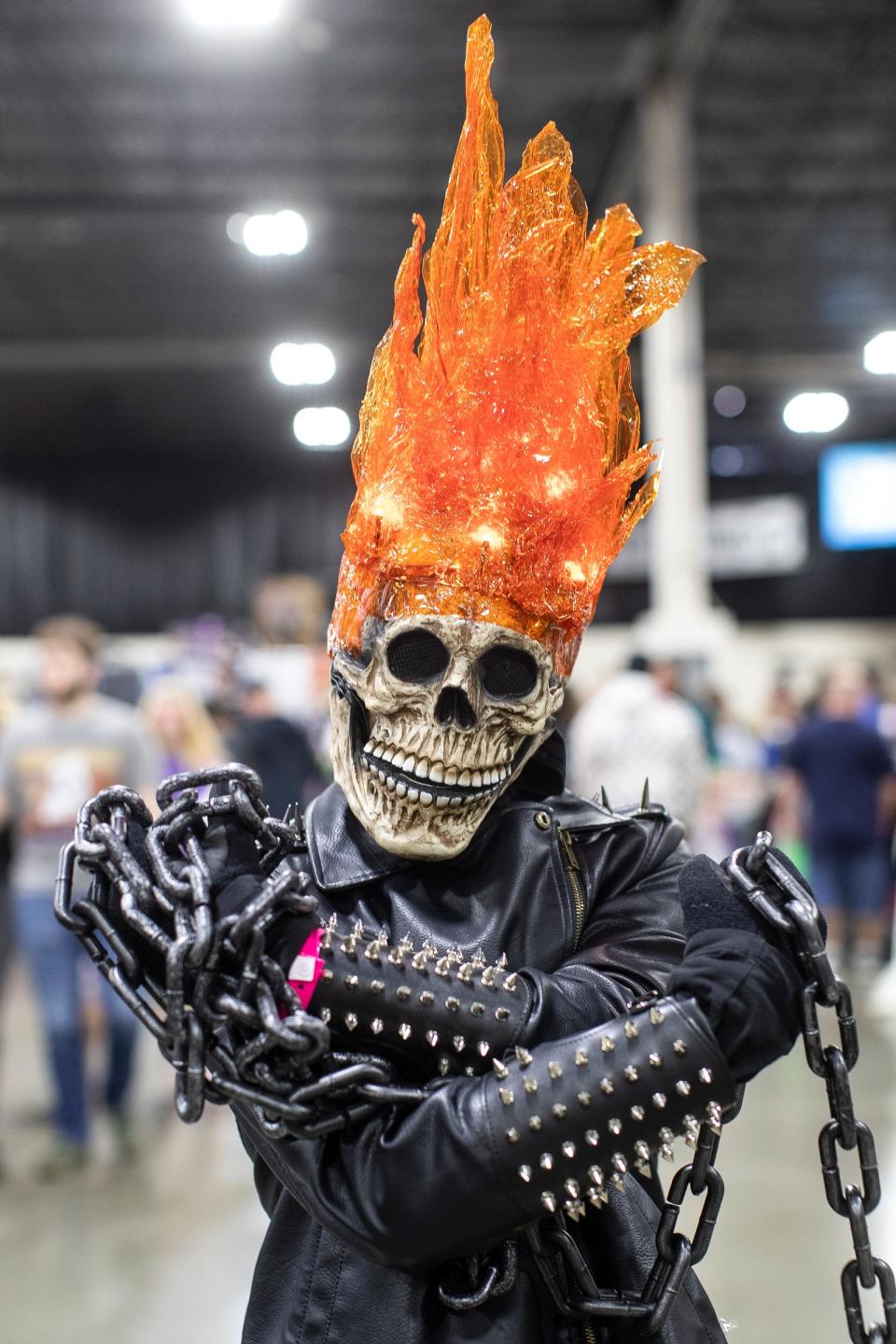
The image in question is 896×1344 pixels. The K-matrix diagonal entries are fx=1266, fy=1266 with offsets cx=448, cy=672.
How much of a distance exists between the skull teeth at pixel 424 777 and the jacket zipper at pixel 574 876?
0.10 metres

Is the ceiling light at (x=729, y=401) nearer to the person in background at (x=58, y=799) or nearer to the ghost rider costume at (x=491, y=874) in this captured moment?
the person in background at (x=58, y=799)

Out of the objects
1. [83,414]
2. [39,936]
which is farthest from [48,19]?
[83,414]

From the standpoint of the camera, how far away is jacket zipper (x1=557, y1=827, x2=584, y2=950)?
4.37ft

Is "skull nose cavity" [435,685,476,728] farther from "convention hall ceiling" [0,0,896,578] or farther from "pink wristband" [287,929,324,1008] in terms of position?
"convention hall ceiling" [0,0,896,578]

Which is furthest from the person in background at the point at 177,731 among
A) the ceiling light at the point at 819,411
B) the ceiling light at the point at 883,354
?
the ceiling light at the point at 819,411

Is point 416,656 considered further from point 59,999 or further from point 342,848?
point 59,999

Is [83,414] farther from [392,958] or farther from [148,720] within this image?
[392,958]

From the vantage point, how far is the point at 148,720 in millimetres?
5062

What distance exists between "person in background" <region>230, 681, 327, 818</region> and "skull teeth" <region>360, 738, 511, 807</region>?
3409 mm

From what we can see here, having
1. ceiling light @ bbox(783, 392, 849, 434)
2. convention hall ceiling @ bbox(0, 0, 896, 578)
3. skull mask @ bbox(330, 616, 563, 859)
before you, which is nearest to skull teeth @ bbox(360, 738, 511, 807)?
skull mask @ bbox(330, 616, 563, 859)

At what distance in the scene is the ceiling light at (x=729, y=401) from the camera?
14.1 meters

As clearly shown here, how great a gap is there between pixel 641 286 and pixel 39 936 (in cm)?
328

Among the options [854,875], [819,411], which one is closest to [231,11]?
[819,411]

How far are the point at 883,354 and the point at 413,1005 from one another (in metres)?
4.36
